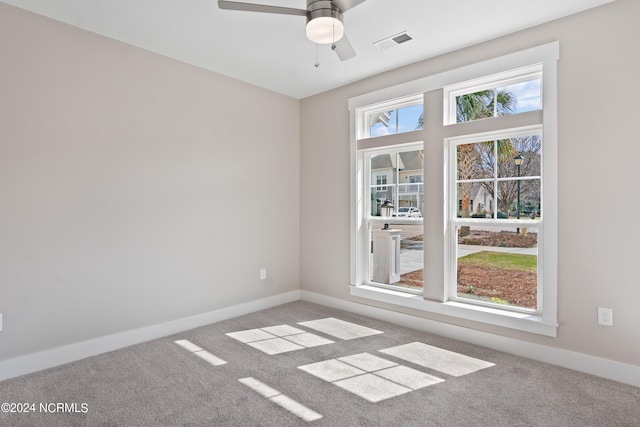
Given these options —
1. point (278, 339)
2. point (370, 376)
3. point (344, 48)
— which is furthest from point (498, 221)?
point (278, 339)

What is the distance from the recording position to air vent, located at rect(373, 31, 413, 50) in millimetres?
2971

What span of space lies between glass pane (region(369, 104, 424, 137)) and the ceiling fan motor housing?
1717 millimetres

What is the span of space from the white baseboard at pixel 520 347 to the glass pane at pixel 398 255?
38 cm

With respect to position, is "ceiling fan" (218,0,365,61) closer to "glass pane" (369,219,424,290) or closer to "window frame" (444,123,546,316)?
"window frame" (444,123,546,316)

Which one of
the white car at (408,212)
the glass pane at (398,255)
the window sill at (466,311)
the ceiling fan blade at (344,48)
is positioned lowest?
the window sill at (466,311)

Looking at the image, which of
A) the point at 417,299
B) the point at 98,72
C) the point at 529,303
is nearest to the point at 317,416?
the point at 417,299

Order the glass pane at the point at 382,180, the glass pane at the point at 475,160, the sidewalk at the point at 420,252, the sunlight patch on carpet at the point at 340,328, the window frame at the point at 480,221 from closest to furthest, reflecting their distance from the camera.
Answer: the window frame at the point at 480,221
the sidewalk at the point at 420,252
the glass pane at the point at 475,160
the sunlight patch on carpet at the point at 340,328
the glass pane at the point at 382,180

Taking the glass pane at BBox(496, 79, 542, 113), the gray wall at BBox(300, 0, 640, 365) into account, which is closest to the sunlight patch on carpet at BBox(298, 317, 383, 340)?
the gray wall at BBox(300, 0, 640, 365)

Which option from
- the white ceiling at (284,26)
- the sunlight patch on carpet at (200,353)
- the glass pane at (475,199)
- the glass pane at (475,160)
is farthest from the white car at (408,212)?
the sunlight patch on carpet at (200,353)

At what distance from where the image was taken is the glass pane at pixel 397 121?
3680mm

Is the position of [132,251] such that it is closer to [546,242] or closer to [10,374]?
[10,374]

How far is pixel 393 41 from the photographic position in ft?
10.0

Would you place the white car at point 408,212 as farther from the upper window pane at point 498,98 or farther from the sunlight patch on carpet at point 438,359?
the sunlight patch on carpet at point 438,359

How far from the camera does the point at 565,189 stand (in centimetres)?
272
